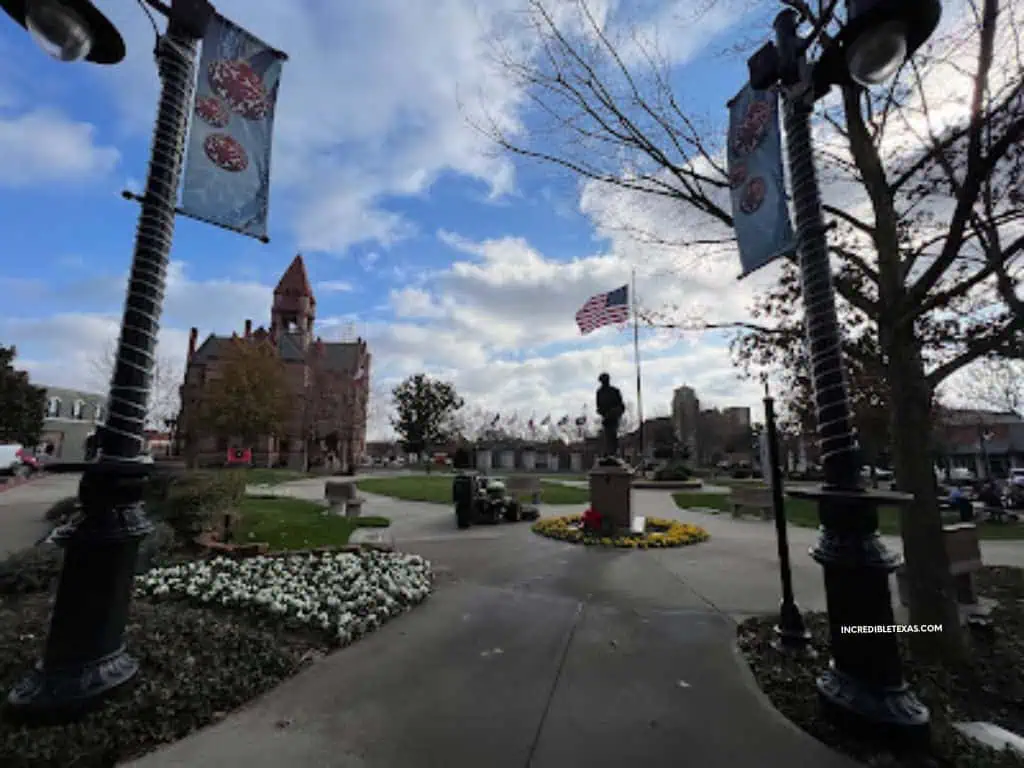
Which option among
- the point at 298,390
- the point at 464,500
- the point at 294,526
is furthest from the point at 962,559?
the point at 298,390

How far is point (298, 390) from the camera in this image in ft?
154

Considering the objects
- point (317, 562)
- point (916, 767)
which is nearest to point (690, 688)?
point (916, 767)

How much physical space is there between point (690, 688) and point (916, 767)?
4.12 ft

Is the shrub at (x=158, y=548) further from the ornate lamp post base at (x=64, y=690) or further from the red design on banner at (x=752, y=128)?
the red design on banner at (x=752, y=128)

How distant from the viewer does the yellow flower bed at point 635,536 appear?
8867 mm

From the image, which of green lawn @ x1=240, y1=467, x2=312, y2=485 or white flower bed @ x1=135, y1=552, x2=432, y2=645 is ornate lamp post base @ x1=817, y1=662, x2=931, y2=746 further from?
green lawn @ x1=240, y1=467, x2=312, y2=485

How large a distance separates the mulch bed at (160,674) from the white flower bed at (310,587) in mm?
186

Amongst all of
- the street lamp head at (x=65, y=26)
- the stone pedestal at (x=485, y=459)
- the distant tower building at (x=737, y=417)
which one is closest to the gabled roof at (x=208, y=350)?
the stone pedestal at (x=485, y=459)

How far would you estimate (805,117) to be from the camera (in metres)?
3.63

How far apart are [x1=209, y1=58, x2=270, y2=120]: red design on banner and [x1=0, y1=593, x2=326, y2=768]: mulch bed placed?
14.0 ft

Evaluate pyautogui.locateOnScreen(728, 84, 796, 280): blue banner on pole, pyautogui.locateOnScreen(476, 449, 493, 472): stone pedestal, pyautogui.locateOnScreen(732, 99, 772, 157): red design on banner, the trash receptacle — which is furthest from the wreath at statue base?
pyautogui.locateOnScreen(476, 449, 493, 472): stone pedestal

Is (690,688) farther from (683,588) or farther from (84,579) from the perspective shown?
(84,579)

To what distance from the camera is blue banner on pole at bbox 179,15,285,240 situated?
3.63 meters

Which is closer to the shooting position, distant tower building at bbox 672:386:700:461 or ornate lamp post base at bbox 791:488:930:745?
ornate lamp post base at bbox 791:488:930:745
